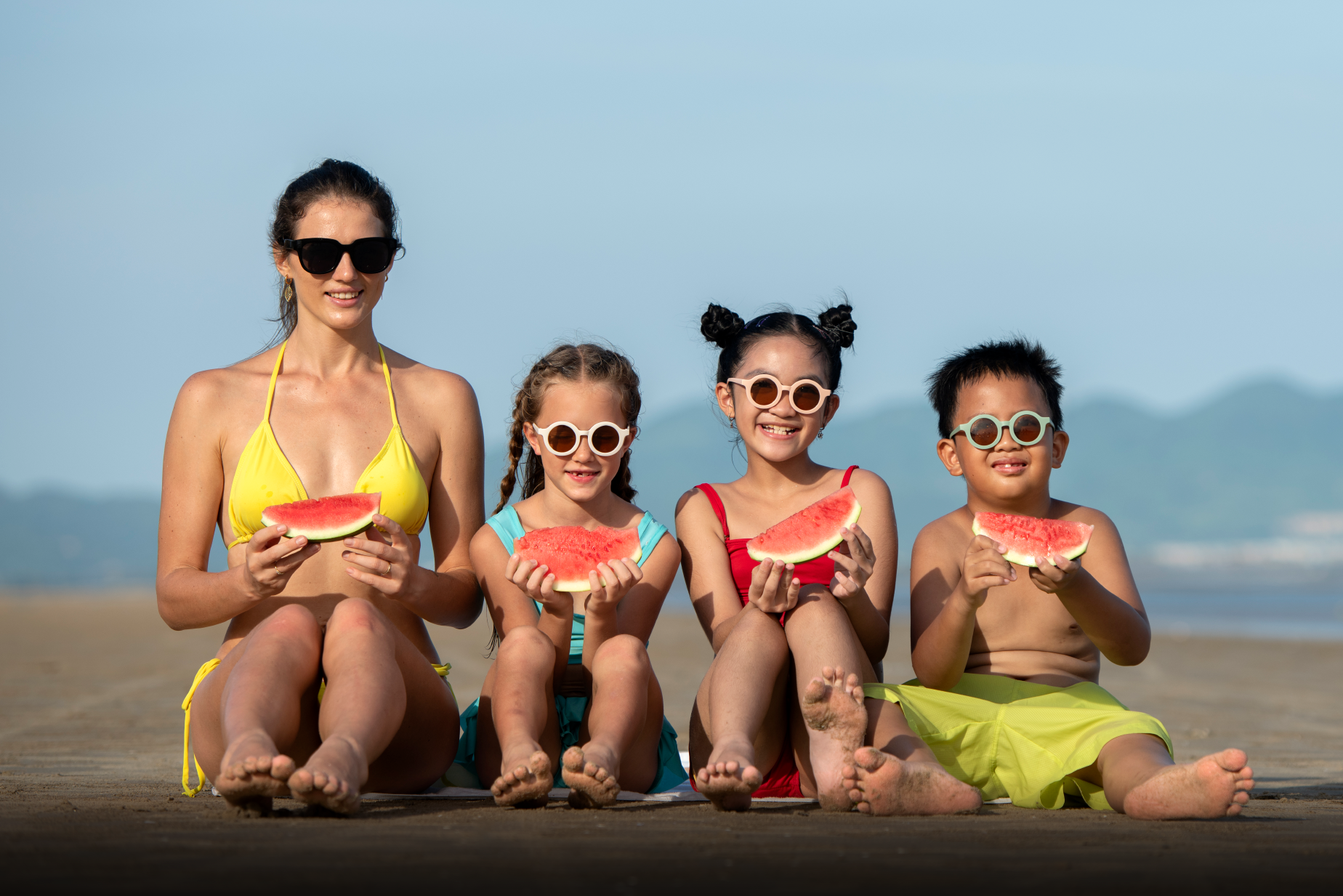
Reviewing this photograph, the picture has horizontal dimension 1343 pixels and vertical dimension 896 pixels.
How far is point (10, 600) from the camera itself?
41.6 meters

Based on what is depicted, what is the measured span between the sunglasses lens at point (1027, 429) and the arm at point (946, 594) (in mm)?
425

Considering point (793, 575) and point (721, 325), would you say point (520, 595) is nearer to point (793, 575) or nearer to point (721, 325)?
point (793, 575)

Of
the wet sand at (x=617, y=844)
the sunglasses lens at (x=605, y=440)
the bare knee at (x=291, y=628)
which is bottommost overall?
the wet sand at (x=617, y=844)

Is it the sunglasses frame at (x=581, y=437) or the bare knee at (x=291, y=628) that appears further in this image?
the sunglasses frame at (x=581, y=437)

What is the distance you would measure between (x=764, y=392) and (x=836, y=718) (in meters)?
1.40

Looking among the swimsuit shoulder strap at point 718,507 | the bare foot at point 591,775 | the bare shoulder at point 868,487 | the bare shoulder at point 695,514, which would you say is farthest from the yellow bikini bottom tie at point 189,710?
the bare shoulder at point 868,487

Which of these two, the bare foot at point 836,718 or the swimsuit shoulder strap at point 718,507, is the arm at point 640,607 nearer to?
the swimsuit shoulder strap at point 718,507

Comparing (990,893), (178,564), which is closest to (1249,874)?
(990,893)

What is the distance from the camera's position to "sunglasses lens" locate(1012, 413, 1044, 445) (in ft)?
15.7

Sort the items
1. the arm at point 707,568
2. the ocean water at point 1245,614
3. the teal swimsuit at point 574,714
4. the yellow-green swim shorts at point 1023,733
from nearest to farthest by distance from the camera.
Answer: the yellow-green swim shorts at point 1023,733, the teal swimsuit at point 574,714, the arm at point 707,568, the ocean water at point 1245,614

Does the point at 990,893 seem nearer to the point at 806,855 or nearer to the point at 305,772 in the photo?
the point at 806,855

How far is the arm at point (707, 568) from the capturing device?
4641mm

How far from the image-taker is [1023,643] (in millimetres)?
4797

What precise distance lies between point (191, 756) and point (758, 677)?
86.3 inches
